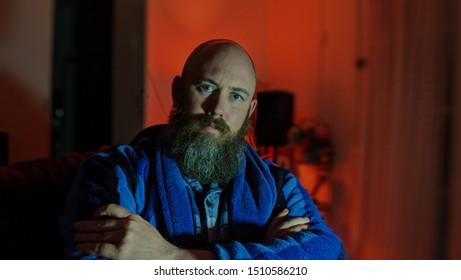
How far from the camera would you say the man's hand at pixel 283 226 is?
566mm

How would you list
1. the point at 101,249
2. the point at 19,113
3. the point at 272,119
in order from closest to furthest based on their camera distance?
the point at 101,249, the point at 272,119, the point at 19,113

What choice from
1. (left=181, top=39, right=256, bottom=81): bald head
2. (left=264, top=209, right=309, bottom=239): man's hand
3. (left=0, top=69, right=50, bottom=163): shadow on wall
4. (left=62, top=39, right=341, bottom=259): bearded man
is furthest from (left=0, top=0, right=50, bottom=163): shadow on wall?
(left=264, top=209, right=309, bottom=239): man's hand

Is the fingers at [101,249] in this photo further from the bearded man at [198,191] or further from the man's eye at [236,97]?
the man's eye at [236,97]

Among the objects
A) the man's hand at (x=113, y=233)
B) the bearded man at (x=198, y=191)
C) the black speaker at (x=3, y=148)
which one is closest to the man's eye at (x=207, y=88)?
the bearded man at (x=198, y=191)

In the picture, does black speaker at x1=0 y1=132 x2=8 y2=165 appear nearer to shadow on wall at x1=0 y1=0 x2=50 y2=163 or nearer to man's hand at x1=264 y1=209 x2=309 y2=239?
shadow on wall at x1=0 y1=0 x2=50 y2=163

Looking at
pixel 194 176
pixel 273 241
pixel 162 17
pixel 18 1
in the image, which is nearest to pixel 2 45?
pixel 18 1

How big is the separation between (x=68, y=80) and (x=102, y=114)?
5.1 inches

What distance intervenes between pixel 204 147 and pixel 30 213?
38 centimetres

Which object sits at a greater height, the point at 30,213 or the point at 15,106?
the point at 15,106

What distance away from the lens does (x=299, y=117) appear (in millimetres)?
1015

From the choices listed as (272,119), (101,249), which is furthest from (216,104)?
(101,249)

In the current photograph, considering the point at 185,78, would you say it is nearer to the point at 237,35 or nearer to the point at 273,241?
the point at 237,35

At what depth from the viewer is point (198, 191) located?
0.58m

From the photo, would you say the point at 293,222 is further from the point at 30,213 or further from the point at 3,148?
the point at 3,148
